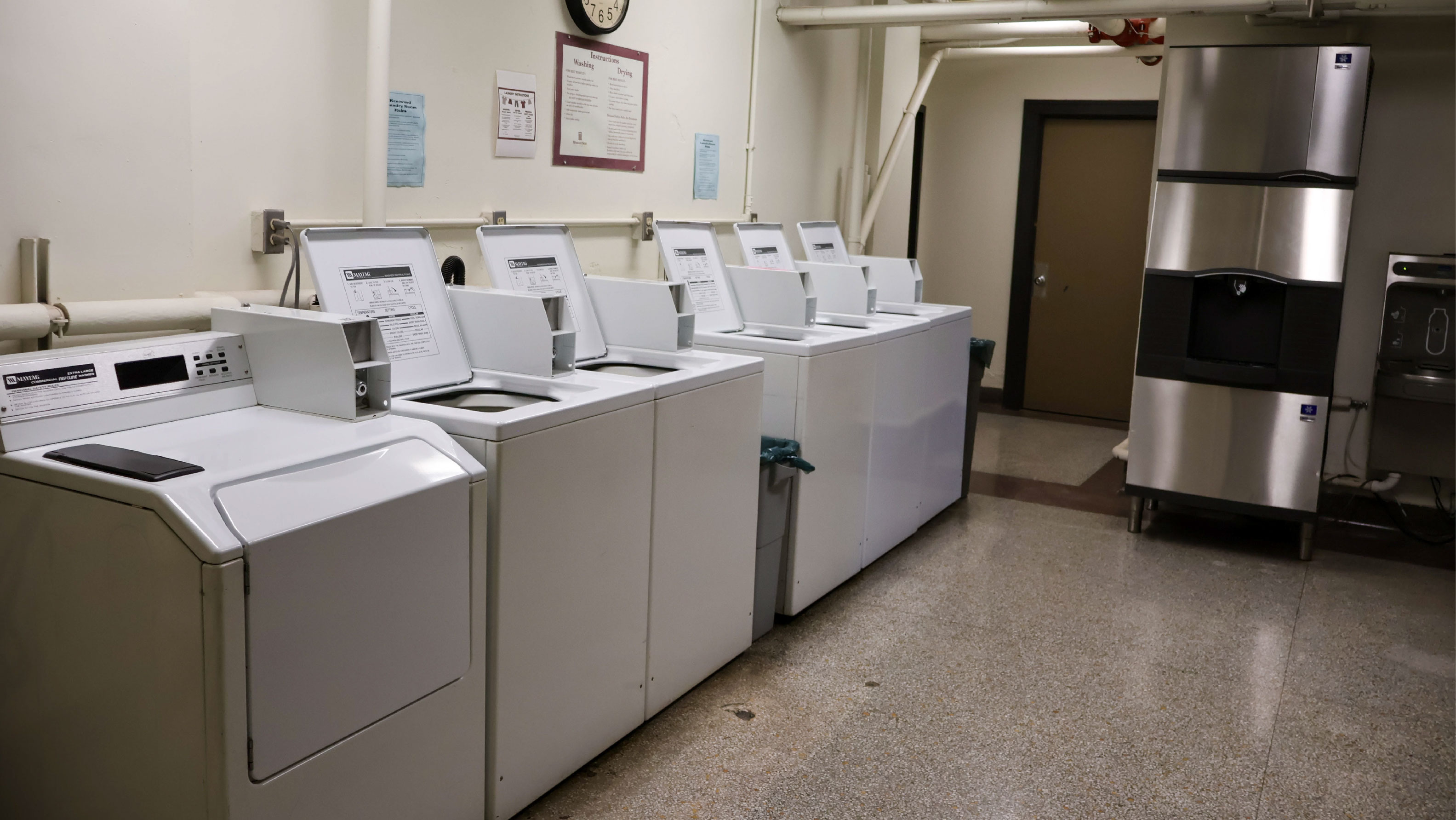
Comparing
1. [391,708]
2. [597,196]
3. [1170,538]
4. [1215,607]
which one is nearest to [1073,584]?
[1215,607]

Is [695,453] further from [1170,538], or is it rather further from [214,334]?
[1170,538]

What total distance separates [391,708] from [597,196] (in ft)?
7.22

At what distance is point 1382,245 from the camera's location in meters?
4.64

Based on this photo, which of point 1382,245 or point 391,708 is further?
point 1382,245

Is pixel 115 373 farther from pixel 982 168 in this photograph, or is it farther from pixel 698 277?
pixel 982 168

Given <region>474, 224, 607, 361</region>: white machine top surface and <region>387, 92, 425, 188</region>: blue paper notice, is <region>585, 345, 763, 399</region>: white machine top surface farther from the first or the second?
<region>387, 92, 425, 188</region>: blue paper notice

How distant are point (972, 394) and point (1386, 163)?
199 centimetres

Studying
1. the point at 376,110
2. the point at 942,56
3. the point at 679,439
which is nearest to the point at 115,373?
the point at 376,110

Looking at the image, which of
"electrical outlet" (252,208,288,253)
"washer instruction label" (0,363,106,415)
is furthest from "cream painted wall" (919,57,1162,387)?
"washer instruction label" (0,363,106,415)

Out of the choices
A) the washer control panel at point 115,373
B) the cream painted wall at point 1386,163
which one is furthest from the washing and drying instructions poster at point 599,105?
the cream painted wall at point 1386,163

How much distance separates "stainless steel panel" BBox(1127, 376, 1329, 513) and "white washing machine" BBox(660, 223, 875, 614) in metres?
1.44

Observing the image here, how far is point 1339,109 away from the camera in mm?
3906

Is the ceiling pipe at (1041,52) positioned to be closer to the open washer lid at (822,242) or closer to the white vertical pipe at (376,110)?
the open washer lid at (822,242)

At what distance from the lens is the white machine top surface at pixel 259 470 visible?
4.81 feet
